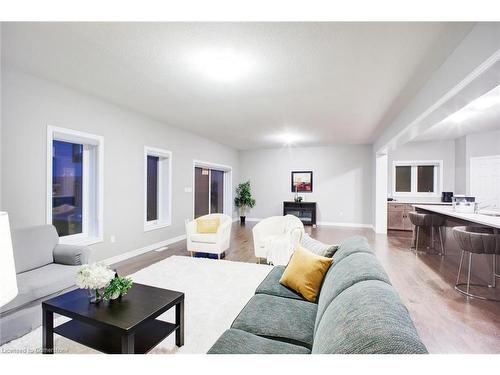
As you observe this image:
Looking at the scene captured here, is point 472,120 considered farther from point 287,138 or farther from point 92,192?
point 92,192

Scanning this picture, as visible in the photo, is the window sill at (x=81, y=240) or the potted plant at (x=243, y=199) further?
the potted plant at (x=243, y=199)

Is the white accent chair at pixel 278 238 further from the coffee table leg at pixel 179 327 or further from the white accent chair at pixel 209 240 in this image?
the coffee table leg at pixel 179 327

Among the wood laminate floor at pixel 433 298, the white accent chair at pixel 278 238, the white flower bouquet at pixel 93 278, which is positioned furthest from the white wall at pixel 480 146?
the white flower bouquet at pixel 93 278

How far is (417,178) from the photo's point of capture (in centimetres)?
761

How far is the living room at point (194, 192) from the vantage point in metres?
1.67

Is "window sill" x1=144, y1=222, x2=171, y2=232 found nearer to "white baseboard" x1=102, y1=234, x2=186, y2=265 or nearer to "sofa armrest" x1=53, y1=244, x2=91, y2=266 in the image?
"white baseboard" x1=102, y1=234, x2=186, y2=265

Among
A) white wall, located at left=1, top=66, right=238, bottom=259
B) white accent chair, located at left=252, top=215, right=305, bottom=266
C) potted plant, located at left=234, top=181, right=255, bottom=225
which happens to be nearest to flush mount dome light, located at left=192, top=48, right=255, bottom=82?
white wall, located at left=1, top=66, right=238, bottom=259

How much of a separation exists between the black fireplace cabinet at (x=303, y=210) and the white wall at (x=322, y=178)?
0.39 m

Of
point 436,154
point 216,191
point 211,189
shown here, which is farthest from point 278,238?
point 436,154

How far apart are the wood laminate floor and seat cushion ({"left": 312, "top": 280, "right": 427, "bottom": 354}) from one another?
4.85 ft

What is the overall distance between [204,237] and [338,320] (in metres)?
3.57
